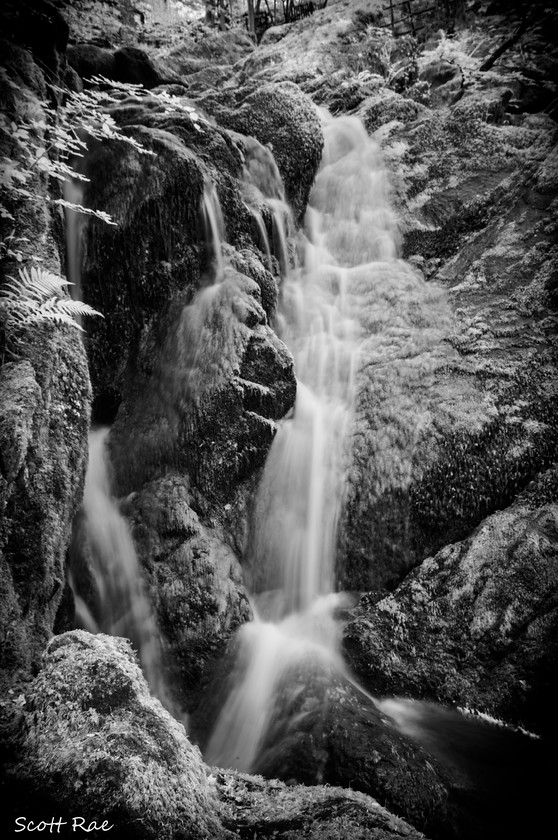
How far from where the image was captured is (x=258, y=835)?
2.24 meters

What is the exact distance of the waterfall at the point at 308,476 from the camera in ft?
14.3

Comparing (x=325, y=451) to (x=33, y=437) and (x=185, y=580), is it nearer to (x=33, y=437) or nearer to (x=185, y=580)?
(x=185, y=580)

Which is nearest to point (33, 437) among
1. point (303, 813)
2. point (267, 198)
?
point (303, 813)

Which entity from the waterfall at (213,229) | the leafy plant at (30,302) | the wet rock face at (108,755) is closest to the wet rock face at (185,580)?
the wet rock face at (108,755)

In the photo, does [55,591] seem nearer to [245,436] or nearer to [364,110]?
[245,436]

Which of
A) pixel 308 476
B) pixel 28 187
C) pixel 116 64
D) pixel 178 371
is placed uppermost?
pixel 116 64

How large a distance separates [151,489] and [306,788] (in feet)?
11.1

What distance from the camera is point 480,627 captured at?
4.11 m

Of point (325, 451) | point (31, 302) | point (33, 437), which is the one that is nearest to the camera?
point (31, 302)

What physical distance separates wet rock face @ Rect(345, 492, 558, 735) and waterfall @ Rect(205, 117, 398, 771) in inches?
23.4

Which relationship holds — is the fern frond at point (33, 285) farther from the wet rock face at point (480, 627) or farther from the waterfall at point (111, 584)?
the wet rock face at point (480, 627)
